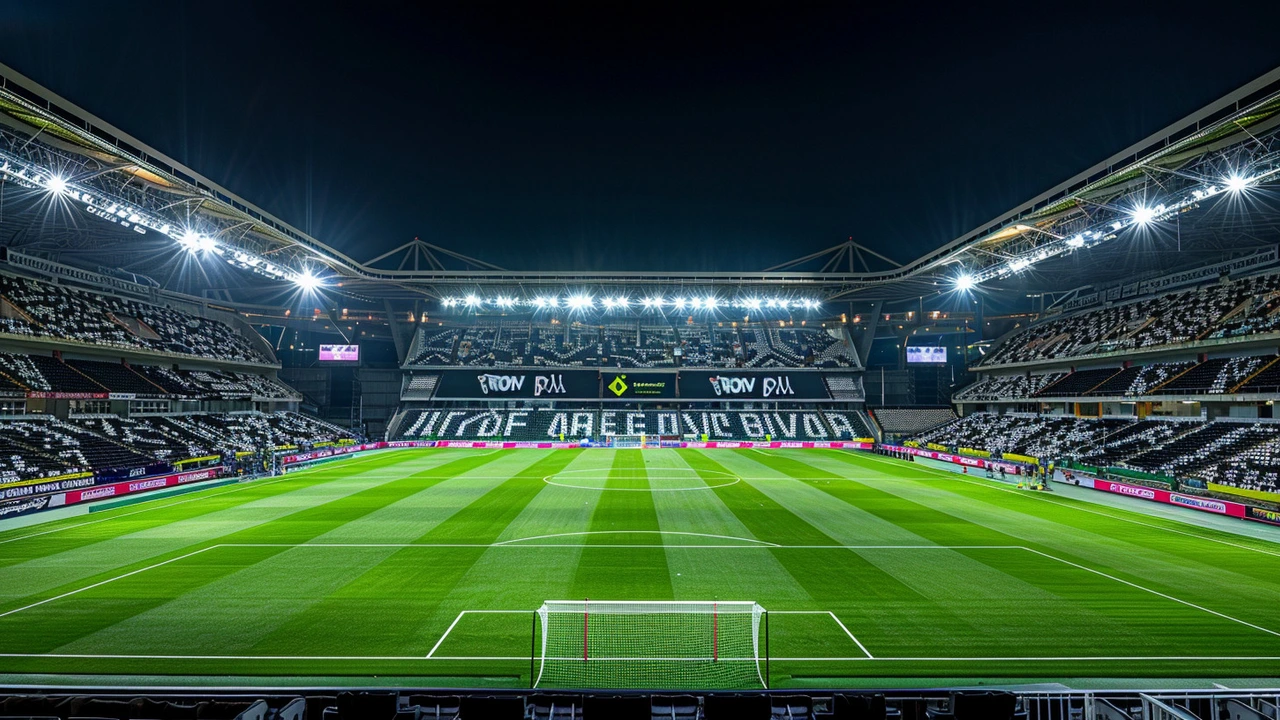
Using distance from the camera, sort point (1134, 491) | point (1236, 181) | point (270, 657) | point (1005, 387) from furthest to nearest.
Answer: point (1005, 387) < point (1134, 491) < point (1236, 181) < point (270, 657)

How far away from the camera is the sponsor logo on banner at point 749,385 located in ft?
186

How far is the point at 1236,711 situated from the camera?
5754 millimetres

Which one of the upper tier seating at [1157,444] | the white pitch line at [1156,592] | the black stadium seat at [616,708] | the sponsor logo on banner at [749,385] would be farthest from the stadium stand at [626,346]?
the black stadium seat at [616,708]

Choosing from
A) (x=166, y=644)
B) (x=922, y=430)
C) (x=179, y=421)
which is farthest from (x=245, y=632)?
(x=922, y=430)

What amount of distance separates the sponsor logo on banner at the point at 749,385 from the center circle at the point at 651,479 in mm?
24101

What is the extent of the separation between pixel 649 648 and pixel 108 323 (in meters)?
42.6

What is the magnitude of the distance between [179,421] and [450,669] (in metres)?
39.2

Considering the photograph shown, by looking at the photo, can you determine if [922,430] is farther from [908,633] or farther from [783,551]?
[908,633]

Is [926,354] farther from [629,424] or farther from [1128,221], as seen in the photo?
[629,424]

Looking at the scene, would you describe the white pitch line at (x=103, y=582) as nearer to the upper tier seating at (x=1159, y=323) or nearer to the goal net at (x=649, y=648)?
the goal net at (x=649, y=648)

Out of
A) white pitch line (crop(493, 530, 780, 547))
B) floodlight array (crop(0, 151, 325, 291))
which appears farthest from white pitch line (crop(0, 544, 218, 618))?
floodlight array (crop(0, 151, 325, 291))

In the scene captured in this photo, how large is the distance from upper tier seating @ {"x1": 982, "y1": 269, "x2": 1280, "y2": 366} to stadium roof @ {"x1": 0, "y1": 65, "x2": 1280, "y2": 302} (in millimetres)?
2549

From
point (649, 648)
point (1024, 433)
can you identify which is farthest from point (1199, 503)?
point (649, 648)

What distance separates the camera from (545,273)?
4834 centimetres
